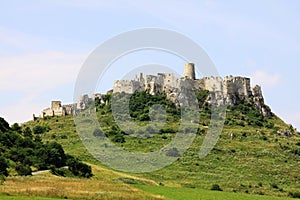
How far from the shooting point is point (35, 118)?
133 metres

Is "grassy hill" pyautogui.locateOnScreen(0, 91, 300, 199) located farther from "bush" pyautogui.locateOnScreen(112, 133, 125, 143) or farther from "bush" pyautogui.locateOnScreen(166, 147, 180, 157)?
"bush" pyautogui.locateOnScreen(166, 147, 180, 157)

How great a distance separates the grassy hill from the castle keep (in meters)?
2.82

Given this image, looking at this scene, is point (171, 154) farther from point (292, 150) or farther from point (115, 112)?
point (115, 112)

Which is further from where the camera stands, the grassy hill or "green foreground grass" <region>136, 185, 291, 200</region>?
the grassy hill

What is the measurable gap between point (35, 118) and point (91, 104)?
13.6 metres

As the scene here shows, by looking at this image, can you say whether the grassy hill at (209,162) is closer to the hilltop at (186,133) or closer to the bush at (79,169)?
the hilltop at (186,133)

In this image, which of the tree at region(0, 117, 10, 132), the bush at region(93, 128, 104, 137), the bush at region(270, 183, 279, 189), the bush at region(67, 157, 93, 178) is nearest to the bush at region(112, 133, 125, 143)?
the bush at region(93, 128, 104, 137)

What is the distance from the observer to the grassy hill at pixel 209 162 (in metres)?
48.8

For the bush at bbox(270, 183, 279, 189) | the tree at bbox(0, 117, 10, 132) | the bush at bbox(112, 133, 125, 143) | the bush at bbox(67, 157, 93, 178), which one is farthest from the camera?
the bush at bbox(112, 133, 125, 143)

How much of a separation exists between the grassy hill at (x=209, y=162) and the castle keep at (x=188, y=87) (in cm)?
282

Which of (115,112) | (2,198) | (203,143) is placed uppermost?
(115,112)

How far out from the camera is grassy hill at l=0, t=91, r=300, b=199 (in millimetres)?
48844

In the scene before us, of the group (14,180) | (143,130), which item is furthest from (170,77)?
(14,180)

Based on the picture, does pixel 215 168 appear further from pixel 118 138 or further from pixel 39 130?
pixel 39 130
